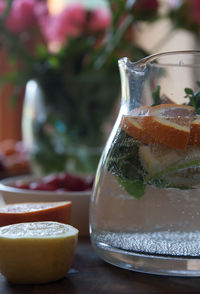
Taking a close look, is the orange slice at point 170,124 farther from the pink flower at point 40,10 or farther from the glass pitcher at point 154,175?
the pink flower at point 40,10

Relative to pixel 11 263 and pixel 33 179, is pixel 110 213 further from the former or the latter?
pixel 33 179

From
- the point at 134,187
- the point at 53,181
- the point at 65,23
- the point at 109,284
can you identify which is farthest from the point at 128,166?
the point at 65,23

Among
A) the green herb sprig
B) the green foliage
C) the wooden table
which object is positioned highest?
the green herb sprig

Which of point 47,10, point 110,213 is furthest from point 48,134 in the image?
point 110,213

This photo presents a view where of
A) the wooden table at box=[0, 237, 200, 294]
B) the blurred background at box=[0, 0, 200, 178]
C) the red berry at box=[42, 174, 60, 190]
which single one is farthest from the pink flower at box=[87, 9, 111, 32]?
the wooden table at box=[0, 237, 200, 294]

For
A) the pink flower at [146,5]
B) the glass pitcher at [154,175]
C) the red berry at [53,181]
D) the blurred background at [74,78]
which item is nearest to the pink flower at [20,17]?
the blurred background at [74,78]

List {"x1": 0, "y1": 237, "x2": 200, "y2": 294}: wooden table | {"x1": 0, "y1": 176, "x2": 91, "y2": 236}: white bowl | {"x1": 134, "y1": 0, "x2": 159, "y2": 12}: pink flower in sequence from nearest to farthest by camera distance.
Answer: {"x1": 0, "y1": 237, "x2": 200, "y2": 294}: wooden table
{"x1": 0, "y1": 176, "x2": 91, "y2": 236}: white bowl
{"x1": 134, "y1": 0, "x2": 159, "y2": 12}: pink flower

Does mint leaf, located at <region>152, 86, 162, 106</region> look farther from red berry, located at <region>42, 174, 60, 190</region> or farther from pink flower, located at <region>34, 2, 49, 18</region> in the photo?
pink flower, located at <region>34, 2, 49, 18</region>
